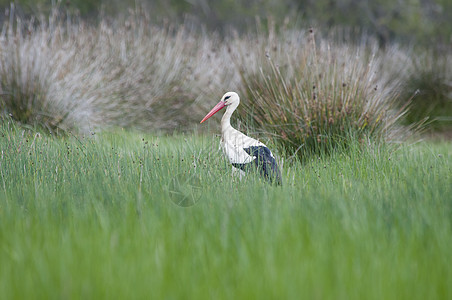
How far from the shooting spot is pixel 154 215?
2.45m

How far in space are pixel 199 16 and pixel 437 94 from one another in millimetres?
10734

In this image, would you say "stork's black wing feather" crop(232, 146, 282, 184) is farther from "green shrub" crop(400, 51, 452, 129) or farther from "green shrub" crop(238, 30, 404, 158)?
"green shrub" crop(400, 51, 452, 129)

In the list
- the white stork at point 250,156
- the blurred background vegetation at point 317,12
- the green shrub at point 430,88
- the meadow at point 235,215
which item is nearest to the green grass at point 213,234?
the meadow at point 235,215

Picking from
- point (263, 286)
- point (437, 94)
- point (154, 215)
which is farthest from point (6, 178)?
point (437, 94)

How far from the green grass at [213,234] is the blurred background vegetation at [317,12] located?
12176mm

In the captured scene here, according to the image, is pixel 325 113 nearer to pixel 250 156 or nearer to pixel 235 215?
pixel 250 156

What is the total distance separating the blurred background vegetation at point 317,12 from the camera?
48.6 ft

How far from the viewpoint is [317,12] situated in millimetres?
16578

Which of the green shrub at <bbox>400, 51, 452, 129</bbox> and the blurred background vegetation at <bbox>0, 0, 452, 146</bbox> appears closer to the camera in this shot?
the blurred background vegetation at <bbox>0, 0, 452, 146</bbox>

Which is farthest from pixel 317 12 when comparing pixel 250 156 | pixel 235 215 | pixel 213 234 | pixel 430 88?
pixel 213 234

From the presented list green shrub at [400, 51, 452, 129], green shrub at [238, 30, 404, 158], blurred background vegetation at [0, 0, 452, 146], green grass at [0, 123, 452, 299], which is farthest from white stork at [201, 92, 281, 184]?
green shrub at [400, 51, 452, 129]

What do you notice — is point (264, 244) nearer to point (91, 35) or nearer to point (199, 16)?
point (91, 35)

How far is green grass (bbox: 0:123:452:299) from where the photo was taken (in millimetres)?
1818

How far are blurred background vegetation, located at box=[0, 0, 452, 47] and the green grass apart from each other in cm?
1218
